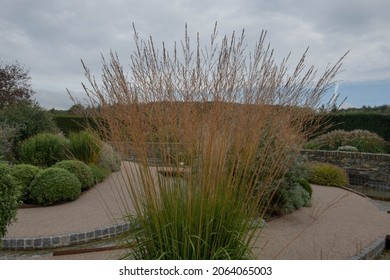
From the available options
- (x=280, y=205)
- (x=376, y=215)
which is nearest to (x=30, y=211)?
(x=280, y=205)

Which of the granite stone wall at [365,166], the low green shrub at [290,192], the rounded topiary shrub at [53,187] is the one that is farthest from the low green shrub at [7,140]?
the granite stone wall at [365,166]

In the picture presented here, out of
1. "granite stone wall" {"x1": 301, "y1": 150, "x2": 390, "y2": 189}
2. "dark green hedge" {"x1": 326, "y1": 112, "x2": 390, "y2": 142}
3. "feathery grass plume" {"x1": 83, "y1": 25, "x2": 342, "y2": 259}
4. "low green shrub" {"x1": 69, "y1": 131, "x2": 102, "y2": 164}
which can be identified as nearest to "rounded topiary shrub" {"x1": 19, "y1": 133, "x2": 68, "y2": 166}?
"low green shrub" {"x1": 69, "y1": 131, "x2": 102, "y2": 164}

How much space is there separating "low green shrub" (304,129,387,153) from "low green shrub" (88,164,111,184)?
6.69m

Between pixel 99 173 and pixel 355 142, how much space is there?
862 centimetres

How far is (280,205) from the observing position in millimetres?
5598

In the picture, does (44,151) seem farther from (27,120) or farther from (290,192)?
(290,192)

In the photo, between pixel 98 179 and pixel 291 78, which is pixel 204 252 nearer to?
pixel 291 78

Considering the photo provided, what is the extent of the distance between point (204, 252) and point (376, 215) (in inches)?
180

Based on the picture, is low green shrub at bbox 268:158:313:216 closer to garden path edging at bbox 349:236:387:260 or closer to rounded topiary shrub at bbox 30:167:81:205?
garden path edging at bbox 349:236:387:260

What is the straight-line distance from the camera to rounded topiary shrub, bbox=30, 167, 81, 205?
224 inches

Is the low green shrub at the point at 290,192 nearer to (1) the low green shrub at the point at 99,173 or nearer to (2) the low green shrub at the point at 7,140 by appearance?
(1) the low green shrub at the point at 99,173

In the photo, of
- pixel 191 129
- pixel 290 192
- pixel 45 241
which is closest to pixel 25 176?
pixel 45 241

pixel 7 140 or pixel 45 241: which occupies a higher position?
pixel 7 140

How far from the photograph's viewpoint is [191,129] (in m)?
2.53
